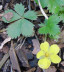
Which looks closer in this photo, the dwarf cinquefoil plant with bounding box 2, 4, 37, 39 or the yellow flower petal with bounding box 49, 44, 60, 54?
the yellow flower petal with bounding box 49, 44, 60, 54

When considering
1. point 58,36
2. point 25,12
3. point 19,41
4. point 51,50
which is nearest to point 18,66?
point 19,41

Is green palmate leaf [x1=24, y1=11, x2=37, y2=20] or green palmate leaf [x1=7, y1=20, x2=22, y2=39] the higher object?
green palmate leaf [x1=24, y1=11, x2=37, y2=20]

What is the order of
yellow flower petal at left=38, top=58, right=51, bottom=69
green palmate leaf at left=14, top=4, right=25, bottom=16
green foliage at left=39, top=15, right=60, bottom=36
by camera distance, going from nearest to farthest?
1. yellow flower petal at left=38, top=58, right=51, bottom=69
2. green foliage at left=39, top=15, right=60, bottom=36
3. green palmate leaf at left=14, top=4, right=25, bottom=16

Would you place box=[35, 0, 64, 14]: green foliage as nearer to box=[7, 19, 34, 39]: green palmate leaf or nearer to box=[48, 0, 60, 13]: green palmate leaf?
box=[48, 0, 60, 13]: green palmate leaf

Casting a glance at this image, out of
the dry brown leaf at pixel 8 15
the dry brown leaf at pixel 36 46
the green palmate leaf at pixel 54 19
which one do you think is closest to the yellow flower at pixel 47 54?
the dry brown leaf at pixel 36 46


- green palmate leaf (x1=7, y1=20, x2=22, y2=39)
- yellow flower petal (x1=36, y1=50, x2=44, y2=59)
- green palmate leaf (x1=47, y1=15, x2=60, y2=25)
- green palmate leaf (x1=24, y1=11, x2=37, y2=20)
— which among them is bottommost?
yellow flower petal (x1=36, y1=50, x2=44, y2=59)

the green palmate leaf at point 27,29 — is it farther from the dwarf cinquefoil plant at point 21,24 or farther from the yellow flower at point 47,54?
the yellow flower at point 47,54

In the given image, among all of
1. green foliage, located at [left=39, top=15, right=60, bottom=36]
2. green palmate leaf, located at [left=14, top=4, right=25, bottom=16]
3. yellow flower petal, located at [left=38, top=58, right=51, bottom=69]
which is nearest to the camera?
yellow flower petal, located at [left=38, top=58, right=51, bottom=69]

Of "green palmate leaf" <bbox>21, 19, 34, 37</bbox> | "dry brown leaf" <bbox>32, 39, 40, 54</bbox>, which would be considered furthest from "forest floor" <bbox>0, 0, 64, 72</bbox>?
"green palmate leaf" <bbox>21, 19, 34, 37</bbox>

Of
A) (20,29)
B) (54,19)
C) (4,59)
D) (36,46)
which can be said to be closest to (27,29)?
(20,29)

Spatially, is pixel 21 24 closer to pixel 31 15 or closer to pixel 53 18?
pixel 31 15
